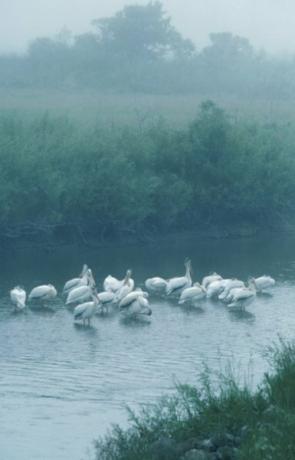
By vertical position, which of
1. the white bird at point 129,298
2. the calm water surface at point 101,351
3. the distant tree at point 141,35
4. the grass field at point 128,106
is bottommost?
the calm water surface at point 101,351

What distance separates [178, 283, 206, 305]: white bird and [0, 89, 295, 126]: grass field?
20.1m

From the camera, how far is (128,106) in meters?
58.7

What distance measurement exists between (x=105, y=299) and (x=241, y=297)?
289 cm

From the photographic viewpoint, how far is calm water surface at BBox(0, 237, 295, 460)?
17453 millimetres

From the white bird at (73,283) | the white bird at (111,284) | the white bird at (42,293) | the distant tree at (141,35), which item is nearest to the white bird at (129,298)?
the white bird at (42,293)

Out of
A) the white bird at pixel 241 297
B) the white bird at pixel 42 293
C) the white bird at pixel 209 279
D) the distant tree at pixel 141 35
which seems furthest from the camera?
the distant tree at pixel 141 35

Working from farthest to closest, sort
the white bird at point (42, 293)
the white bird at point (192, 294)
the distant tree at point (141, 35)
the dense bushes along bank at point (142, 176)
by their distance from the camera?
the distant tree at point (141, 35)
the dense bushes along bank at point (142, 176)
the white bird at point (192, 294)
the white bird at point (42, 293)

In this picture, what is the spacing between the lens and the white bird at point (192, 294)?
93.2ft

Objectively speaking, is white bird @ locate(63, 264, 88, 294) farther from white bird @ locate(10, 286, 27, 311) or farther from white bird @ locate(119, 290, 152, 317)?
white bird @ locate(119, 290, 152, 317)

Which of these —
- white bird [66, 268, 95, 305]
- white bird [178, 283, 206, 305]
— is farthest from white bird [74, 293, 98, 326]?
white bird [178, 283, 206, 305]

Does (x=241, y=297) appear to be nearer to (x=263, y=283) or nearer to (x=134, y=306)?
(x=134, y=306)

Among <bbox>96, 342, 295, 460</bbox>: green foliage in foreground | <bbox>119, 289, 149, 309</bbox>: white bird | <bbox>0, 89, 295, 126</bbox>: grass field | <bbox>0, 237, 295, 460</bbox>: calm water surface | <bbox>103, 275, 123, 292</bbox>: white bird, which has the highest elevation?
<bbox>0, 89, 295, 126</bbox>: grass field

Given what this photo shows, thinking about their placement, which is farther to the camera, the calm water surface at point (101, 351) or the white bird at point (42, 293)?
the white bird at point (42, 293)

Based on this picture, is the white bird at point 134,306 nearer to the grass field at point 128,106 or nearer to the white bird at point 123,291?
the white bird at point 123,291
